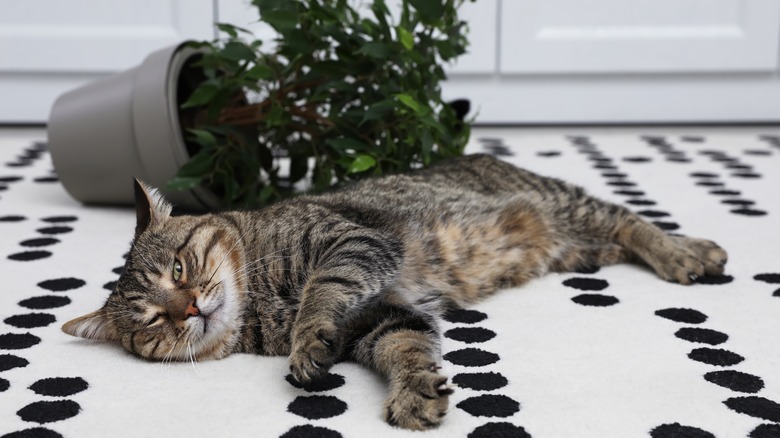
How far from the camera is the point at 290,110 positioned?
2.34 m

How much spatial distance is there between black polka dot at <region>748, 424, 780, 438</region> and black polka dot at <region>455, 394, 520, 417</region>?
302 millimetres

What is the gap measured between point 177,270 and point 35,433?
0.36m

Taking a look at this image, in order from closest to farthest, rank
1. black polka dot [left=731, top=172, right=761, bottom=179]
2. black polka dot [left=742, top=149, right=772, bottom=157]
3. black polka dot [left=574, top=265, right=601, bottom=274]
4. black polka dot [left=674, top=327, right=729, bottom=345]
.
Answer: black polka dot [left=674, top=327, right=729, bottom=345] → black polka dot [left=574, top=265, right=601, bottom=274] → black polka dot [left=731, top=172, right=761, bottom=179] → black polka dot [left=742, top=149, right=772, bottom=157]

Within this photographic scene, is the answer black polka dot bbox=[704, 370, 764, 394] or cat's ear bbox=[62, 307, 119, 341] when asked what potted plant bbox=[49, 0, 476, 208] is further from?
black polka dot bbox=[704, 370, 764, 394]

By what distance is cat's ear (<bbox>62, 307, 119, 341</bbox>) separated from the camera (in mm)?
1532

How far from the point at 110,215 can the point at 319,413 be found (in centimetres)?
134

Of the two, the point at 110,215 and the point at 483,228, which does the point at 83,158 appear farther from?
the point at 483,228

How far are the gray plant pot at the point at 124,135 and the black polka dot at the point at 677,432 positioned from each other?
1.40 meters

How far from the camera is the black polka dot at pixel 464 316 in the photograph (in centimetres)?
167

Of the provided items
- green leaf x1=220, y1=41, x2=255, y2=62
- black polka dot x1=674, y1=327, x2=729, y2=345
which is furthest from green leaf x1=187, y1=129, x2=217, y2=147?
black polka dot x1=674, y1=327, x2=729, y2=345

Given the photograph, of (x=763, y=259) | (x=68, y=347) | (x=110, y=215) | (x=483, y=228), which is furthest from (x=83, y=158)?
(x=763, y=259)

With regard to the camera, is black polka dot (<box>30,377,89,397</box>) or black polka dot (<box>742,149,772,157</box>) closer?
black polka dot (<box>30,377,89,397</box>)

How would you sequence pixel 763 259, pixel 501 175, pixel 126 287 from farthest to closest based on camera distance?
1. pixel 501 175
2. pixel 763 259
3. pixel 126 287

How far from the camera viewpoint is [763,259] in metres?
1.99
